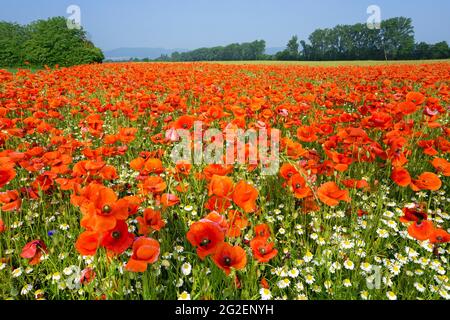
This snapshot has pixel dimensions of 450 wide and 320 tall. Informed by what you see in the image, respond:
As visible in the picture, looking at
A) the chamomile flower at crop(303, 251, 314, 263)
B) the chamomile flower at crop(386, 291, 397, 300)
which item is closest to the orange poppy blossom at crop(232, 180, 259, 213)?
the chamomile flower at crop(303, 251, 314, 263)

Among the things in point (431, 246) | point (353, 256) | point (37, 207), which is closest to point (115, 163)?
point (37, 207)

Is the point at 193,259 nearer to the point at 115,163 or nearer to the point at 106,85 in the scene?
the point at 115,163

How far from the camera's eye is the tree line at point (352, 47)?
52.1 meters

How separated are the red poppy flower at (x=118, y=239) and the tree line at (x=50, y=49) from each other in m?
25.4

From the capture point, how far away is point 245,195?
160cm

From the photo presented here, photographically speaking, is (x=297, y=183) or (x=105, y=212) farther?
(x=297, y=183)

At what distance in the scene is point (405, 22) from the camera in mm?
59219

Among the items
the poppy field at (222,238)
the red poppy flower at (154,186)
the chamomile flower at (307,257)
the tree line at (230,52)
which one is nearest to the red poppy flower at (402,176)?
the poppy field at (222,238)

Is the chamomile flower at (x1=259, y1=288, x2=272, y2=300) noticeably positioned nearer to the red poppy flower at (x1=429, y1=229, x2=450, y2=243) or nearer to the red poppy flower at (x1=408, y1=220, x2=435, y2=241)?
the red poppy flower at (x1=408, y1=220, x2=435, y2=241)

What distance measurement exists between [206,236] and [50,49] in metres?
26.5

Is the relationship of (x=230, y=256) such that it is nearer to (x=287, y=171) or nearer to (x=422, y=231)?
(x=287, y=171)

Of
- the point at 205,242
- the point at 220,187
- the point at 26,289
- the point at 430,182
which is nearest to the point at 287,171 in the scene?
the point at 220,187

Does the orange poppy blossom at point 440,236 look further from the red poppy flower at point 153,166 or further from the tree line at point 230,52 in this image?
the tree line at point 230,52
